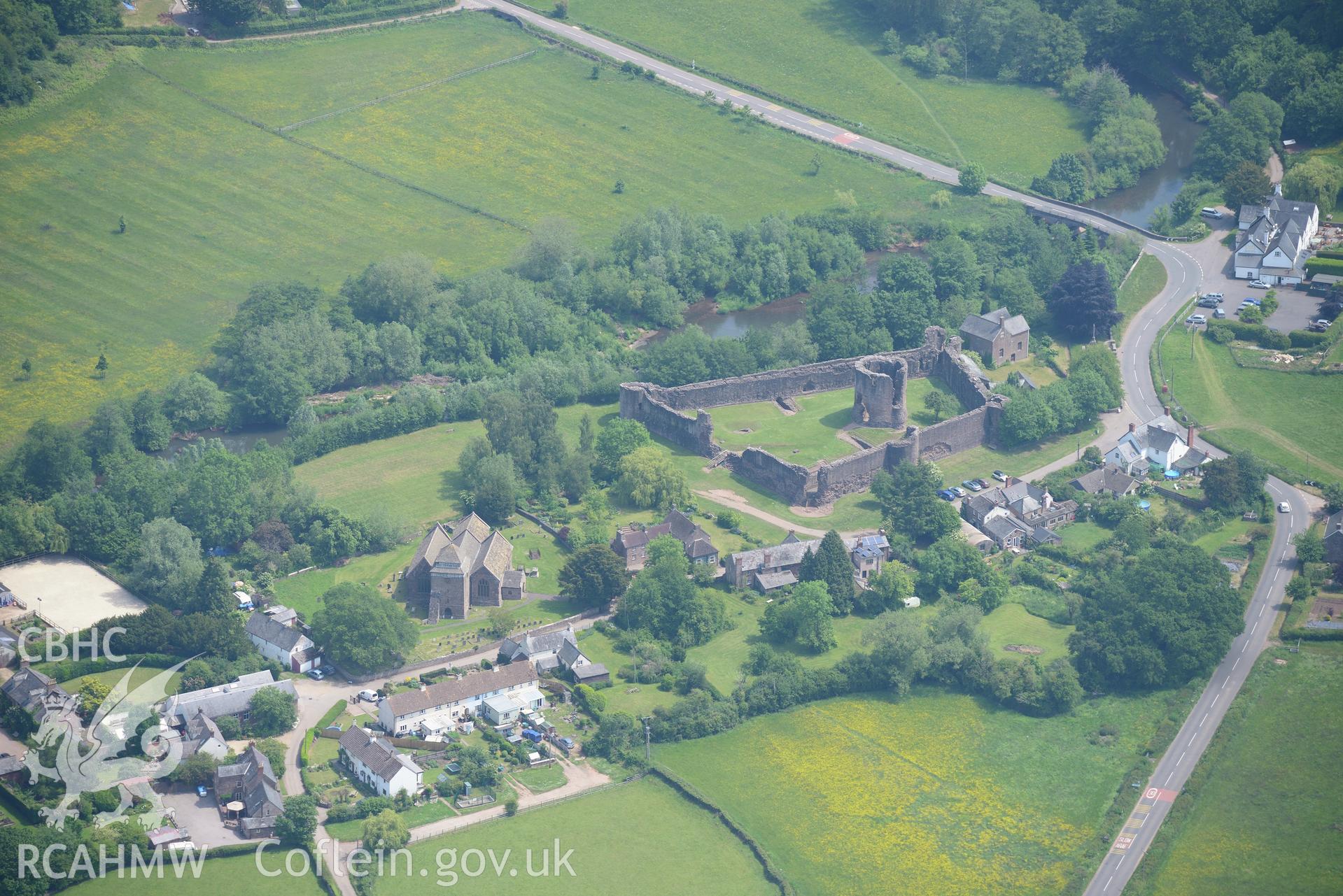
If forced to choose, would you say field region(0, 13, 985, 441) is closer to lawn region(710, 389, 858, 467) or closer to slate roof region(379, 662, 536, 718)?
lawn region(710, 389, 858, 467)

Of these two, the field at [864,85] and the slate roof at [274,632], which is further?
A: the field at [864,85]

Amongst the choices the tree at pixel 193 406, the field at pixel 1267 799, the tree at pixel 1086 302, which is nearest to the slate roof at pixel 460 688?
the field at pixel 1267 799

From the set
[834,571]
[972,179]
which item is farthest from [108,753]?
[972,179]

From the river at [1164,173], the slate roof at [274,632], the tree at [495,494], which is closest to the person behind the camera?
the slate roof at [274,632]

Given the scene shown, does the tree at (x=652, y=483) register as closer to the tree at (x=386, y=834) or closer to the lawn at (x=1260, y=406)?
the tree at (x=386, y=834)

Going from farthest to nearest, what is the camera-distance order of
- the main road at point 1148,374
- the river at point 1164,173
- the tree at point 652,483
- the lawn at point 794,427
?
the river at point 1164,173, the lawn at point 794,427, the tree at point 652,483, the main road at point 1148,374

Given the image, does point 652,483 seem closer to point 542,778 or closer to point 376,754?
point 542,778

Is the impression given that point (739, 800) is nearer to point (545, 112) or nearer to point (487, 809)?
point (487, 809)
